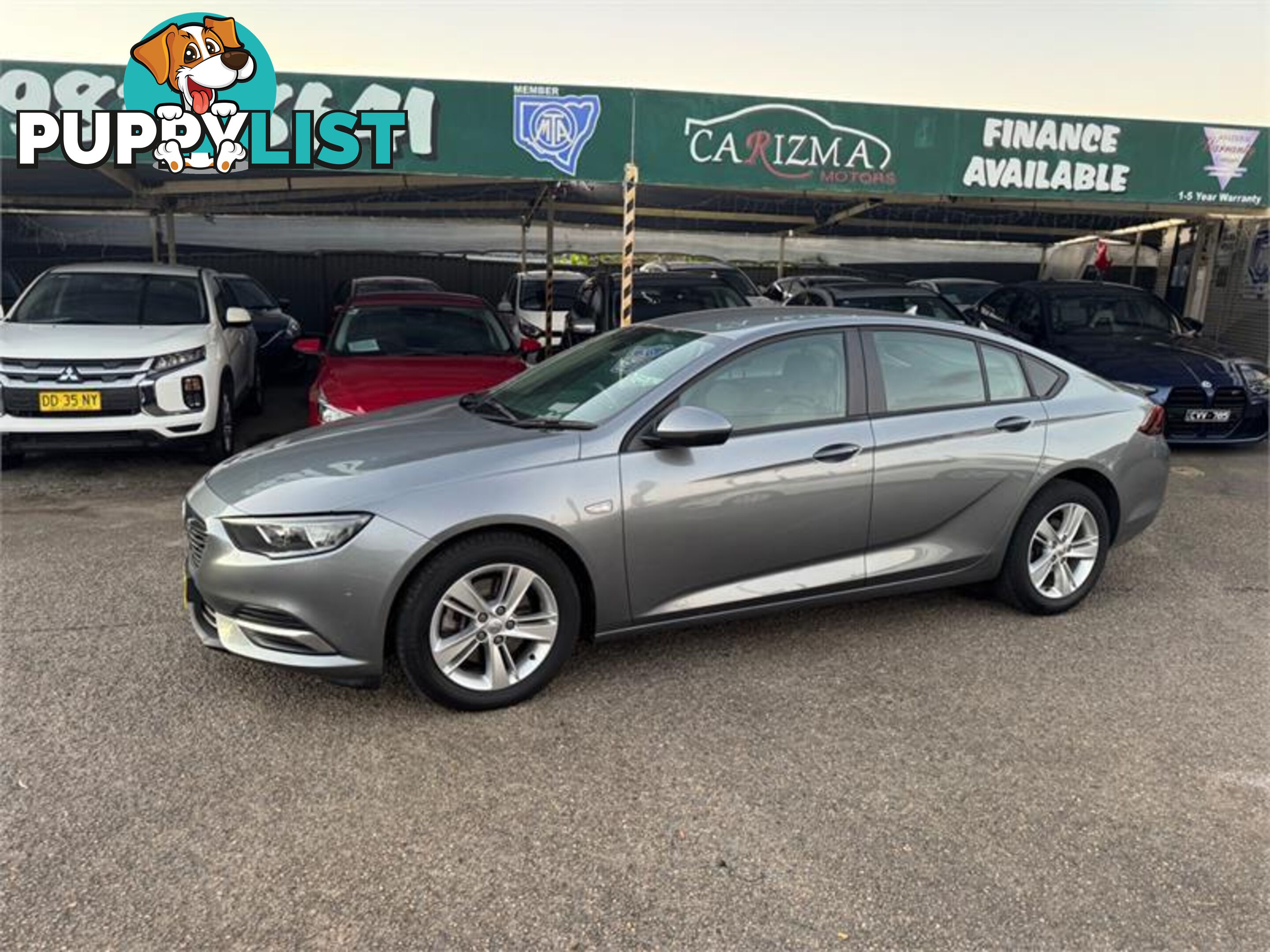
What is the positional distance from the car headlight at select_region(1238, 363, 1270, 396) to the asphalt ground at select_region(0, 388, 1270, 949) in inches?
193

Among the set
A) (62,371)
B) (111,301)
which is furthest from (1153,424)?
(111,301)

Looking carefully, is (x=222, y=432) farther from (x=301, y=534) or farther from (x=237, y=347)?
(x=301, y=534)

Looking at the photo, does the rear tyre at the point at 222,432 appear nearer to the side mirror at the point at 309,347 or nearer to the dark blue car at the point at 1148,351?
the side mirror at the point at 309,347

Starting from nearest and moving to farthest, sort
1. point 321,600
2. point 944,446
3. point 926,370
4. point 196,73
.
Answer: point 321,600 < point 944,446 < point 926,370 < point 196,73

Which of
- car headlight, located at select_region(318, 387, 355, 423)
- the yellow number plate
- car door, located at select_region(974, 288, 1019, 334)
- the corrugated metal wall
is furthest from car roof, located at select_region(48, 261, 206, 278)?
the corrugated metal wall

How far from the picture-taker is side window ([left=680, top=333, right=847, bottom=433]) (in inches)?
147

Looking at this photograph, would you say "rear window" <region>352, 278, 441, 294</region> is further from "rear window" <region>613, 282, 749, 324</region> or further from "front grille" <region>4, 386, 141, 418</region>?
"front grille" <region>4, 386, 141, 418</region>

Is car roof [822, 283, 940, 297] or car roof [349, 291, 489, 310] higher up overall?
car roof [822, 283, 940, 297]

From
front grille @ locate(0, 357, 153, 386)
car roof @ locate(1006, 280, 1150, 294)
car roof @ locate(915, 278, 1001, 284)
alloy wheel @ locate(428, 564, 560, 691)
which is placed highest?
car roof @ locate(1006, 280, 1150, 294)

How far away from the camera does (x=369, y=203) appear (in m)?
15.0

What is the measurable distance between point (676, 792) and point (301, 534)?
1.54 metres

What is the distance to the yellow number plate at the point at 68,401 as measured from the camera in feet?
21.2

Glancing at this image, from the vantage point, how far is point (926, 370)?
420cm

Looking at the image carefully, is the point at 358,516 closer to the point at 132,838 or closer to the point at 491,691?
the point at 491,691
